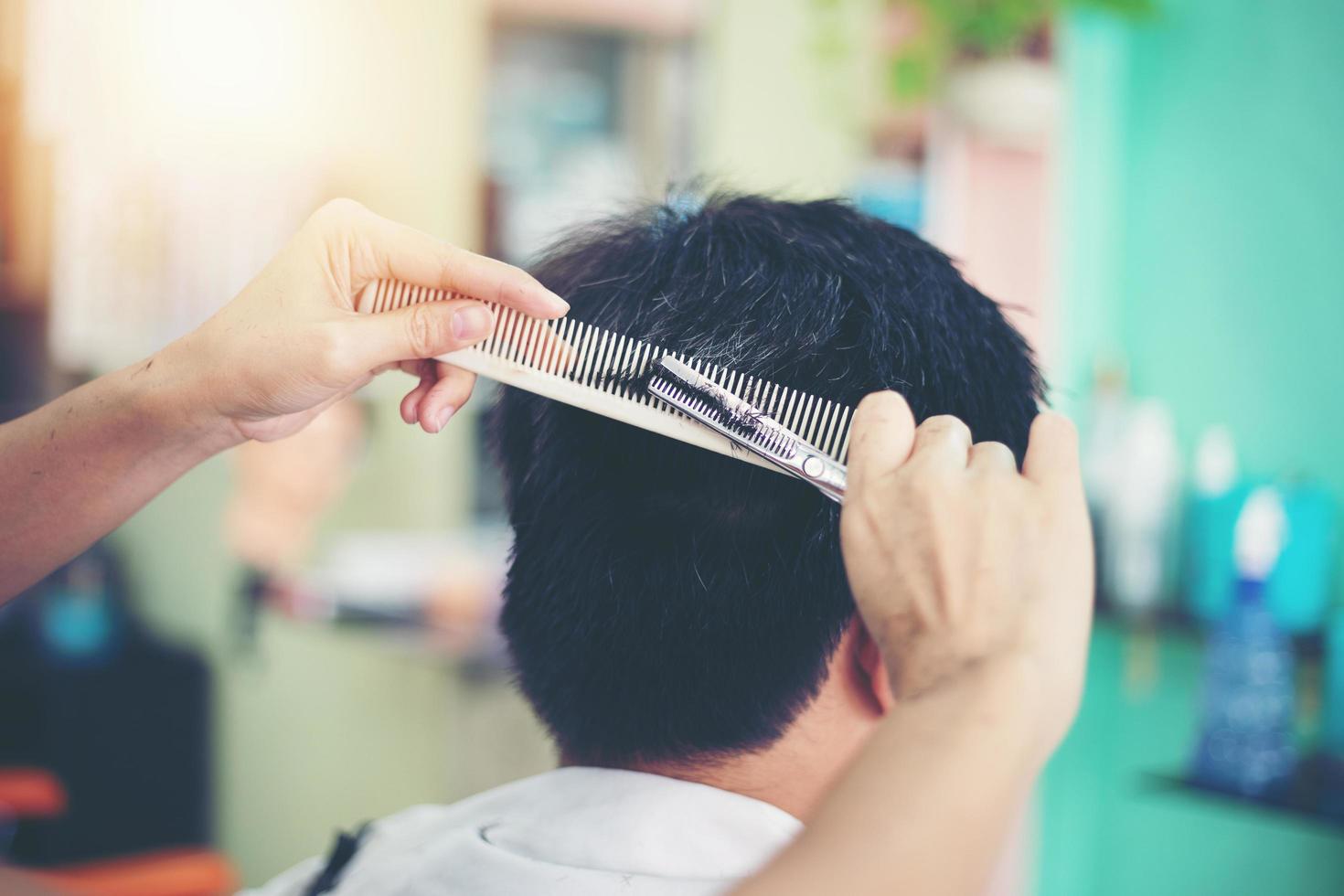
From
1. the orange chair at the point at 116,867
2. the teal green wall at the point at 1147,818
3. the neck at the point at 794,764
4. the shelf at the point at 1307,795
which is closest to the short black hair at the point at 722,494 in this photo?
the neck at the point at 794,764

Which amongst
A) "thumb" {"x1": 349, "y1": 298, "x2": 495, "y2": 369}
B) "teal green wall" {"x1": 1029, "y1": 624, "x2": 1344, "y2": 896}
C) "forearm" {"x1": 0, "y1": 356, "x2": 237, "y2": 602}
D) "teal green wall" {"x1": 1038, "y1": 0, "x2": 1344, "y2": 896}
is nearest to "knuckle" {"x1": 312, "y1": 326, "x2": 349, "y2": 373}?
"thumb" {"x1": 349, "y1": 298, "x2": 495, "y2": 369}

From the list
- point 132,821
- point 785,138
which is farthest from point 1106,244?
point 132,821

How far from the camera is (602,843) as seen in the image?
809mm

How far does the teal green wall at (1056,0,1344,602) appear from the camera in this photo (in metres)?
2.13

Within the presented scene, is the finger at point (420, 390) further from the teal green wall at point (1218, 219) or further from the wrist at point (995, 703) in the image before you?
the teal green wall at point (1218, 219)

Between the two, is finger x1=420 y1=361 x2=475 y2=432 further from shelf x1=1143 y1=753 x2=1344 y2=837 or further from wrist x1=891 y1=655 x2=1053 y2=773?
shelf x1=1143 y1=753 x2=1344 y2=837

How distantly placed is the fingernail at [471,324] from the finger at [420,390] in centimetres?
10

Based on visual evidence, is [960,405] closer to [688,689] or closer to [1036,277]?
[688,689]

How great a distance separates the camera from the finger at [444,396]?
851 millimetres

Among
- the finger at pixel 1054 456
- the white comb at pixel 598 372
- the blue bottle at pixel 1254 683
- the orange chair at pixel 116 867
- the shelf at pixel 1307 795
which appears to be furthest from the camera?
the orange chair at pixel 116 867

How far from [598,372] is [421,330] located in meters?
0.13

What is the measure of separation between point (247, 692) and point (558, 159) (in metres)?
1.84

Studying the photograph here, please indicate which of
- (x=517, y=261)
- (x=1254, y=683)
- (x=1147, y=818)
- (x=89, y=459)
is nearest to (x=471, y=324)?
(x=89, y=459)

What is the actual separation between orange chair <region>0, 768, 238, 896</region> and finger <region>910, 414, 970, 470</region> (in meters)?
2.24
